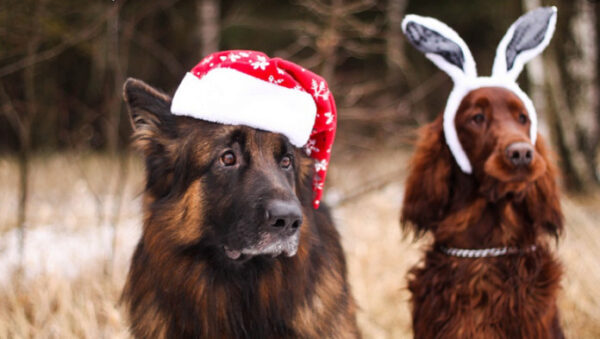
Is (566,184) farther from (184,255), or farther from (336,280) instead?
(184,255)

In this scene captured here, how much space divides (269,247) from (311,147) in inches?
28.8

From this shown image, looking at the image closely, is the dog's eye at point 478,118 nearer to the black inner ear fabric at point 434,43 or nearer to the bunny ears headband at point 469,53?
the bunny ears headband at point 469,53

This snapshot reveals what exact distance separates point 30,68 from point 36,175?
5.67 meters

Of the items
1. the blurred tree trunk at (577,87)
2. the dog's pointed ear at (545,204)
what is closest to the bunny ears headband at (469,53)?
the dog's pointed ear at (545,204)

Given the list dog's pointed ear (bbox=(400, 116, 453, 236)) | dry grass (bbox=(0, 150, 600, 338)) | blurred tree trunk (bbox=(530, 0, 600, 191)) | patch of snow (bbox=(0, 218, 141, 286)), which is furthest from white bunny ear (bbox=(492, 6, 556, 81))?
blurred tree trunk (bbox=(530, 0, 600, 191))

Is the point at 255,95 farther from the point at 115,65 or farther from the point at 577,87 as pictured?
the point at 577,87

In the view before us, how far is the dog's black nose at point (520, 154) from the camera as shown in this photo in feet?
8.27

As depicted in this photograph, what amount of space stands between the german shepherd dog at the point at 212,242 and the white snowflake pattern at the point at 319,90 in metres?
0.28

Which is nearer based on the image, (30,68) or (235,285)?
(235,285)

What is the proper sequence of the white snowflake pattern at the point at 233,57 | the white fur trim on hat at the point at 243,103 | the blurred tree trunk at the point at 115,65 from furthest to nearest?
the blurred tree trunk at the point at 115,65, the white snowflake pattern at the point at 233,57, the white fur trim on hat at the point at 243,103

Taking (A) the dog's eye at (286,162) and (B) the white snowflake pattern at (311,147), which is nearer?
(A) the dog's eye at (286,162)

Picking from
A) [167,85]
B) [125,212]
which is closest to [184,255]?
[125,212]

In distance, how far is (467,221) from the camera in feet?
9.33

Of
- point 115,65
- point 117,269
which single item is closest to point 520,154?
point 117,269
